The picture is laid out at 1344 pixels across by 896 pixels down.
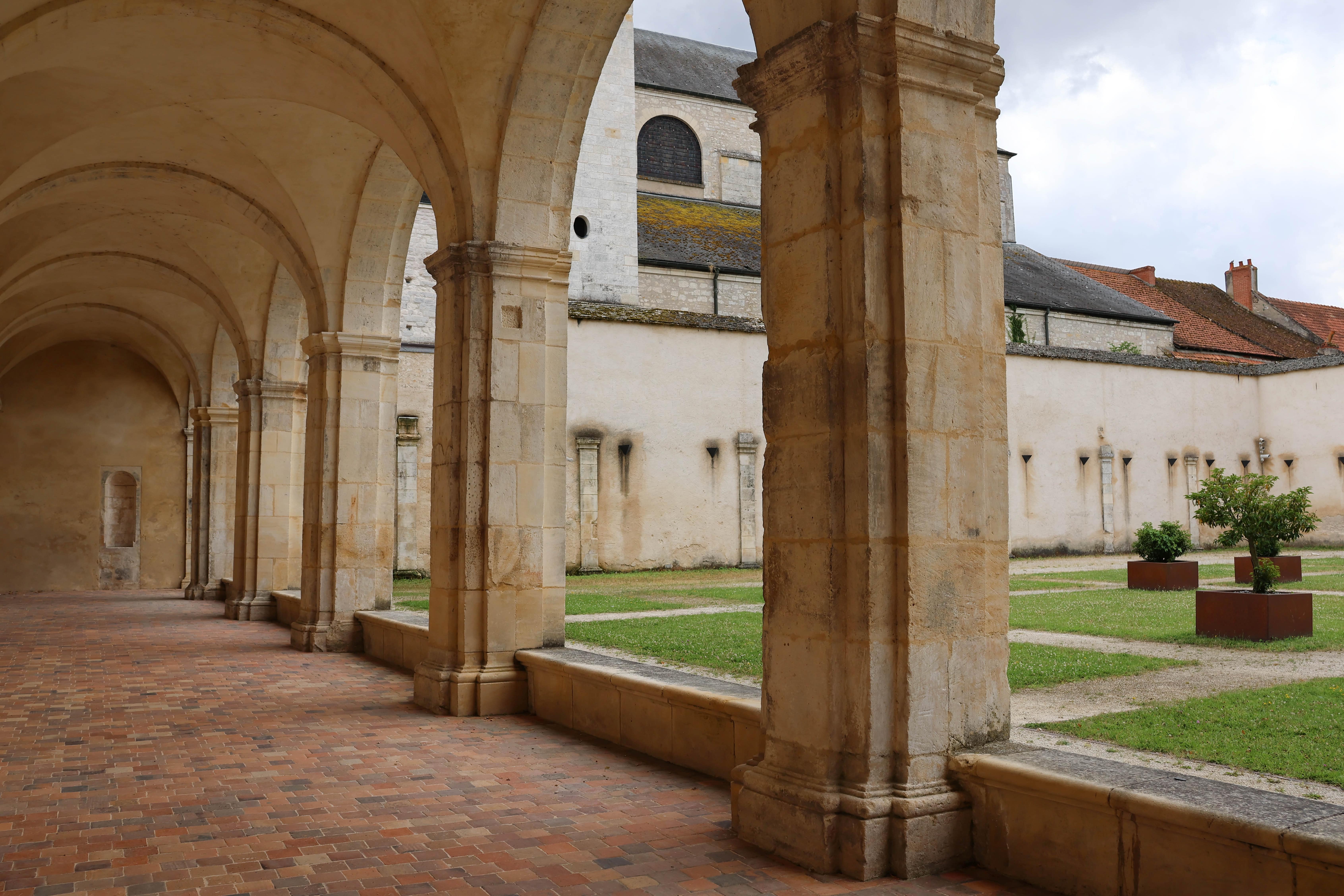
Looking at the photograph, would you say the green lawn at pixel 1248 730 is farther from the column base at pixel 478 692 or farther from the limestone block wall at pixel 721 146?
the limestone block wall at pixel 721 146

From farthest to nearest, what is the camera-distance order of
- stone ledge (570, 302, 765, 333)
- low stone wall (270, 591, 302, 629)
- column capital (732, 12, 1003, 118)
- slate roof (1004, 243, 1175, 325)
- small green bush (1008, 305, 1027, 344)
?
1. slate roof (1004, 243, 1175, 325)
2. small green bush (1008, 305, 1027, 344)
3. stone ledge (570, 302, 765, 333)
4. low stone wall (270, 591, 302, 629)
5. column capital (732, 12, 1003, 118)

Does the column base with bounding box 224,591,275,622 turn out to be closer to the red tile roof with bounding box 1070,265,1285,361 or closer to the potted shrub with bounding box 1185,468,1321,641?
the potted shrub with bounding box 1185,468,1321,641

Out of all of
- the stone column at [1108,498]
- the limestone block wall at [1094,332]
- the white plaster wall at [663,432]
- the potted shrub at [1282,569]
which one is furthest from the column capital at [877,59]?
the limestone block wall at [1094,332]

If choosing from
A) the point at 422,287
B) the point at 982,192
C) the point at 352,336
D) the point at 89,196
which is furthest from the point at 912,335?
the point at 422,287

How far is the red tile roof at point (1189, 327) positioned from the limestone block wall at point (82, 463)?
2546 cm

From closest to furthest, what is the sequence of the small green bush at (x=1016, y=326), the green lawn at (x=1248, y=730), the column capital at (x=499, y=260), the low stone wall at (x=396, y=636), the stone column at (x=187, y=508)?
the green lawn at (x=1248, y=730) → the column capital at (x=499, y=260) → the low stone wall at (x=396, y=636) → the stone column at (x=187, y=508) → the small green bush at (x=1016, y=326)

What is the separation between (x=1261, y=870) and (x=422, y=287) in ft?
64.2

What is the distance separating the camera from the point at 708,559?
1903 cm

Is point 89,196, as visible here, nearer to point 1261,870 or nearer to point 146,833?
point 146,833

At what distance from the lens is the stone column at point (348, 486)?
939cm

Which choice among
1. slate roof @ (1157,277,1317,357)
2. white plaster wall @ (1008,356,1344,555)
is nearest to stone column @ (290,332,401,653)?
white plaster wall @ (1008,356,1344,555)

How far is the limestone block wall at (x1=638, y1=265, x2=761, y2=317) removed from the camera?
923 inches

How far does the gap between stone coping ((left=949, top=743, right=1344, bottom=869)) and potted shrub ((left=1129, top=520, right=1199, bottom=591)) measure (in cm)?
974

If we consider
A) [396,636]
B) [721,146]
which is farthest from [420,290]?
[396,636]
